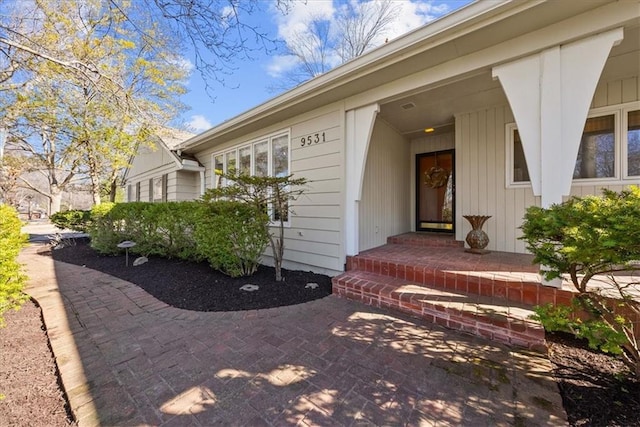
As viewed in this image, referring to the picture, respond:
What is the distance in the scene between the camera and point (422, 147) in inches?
260

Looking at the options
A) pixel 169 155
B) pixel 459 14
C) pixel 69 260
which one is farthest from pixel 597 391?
pixel 169 155

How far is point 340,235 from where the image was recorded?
458 centimetres

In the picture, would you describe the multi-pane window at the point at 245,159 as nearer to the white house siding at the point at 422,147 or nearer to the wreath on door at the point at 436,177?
the white house siding at the point at 422,147

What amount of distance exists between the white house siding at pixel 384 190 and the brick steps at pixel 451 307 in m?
1.24

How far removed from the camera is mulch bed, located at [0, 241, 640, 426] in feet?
5.65

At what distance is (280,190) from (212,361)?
Result: 2.74 metres

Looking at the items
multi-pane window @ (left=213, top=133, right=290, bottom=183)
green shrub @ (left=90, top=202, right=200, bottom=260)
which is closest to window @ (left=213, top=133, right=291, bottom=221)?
multi-pane window @ (left=213, top=133, right=290, bottom=183)

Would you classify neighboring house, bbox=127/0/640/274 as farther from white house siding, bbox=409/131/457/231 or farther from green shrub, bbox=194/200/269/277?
green shrub, bbox=194/200/269/277

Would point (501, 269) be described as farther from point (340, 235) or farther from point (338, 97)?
point (338, 97)

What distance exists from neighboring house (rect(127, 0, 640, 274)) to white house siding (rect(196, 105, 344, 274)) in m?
0.03

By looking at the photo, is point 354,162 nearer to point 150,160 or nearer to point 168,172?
Answer: point 168,172

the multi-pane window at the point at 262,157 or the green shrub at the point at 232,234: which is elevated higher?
the multi-pane window at the point at 262,157

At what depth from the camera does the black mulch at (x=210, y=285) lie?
361 centimetres

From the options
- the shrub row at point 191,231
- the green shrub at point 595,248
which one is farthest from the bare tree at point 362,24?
the green shrub at point 595,248
